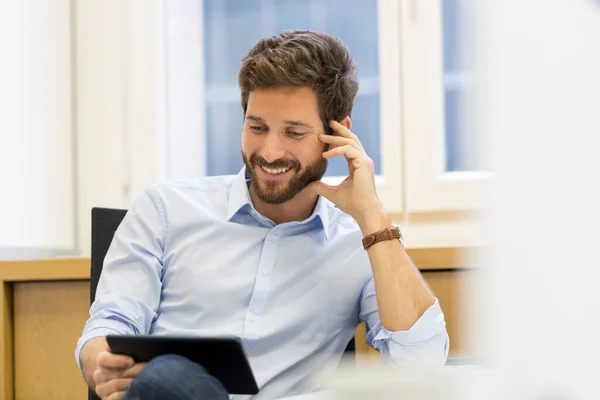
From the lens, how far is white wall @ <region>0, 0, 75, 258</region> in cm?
221

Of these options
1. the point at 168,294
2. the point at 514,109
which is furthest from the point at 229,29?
the point at 514,109

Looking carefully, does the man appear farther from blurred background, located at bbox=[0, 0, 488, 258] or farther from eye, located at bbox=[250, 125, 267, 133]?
blurred background, located at bbox=[0, 0, 488, 258]

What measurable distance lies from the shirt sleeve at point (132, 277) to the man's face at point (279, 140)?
0.72ft

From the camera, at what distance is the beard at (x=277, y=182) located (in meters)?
1.44

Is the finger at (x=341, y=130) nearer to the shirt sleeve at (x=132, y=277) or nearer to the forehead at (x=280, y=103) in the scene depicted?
the forehead at (x=280, y=103)

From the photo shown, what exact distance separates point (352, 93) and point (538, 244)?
135cm

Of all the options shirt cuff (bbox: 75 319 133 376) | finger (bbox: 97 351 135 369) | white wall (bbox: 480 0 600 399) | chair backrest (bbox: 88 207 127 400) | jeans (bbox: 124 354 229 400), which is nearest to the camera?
white wall (bbox: 480 0 600 399)

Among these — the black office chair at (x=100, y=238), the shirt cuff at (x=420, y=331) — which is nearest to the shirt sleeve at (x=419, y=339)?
the shirt cuff at (x=420, y=331)

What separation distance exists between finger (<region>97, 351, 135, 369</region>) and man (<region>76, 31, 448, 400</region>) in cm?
25

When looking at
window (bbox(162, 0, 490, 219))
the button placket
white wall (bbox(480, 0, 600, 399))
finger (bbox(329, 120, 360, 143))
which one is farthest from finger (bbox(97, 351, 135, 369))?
window (bbox(162, 0, 490, 219))

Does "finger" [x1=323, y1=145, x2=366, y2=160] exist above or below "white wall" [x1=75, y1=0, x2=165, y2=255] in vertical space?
below

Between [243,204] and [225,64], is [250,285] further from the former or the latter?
[225,64]

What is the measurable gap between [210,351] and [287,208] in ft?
2.11

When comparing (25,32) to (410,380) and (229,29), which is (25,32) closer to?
(229,29)
